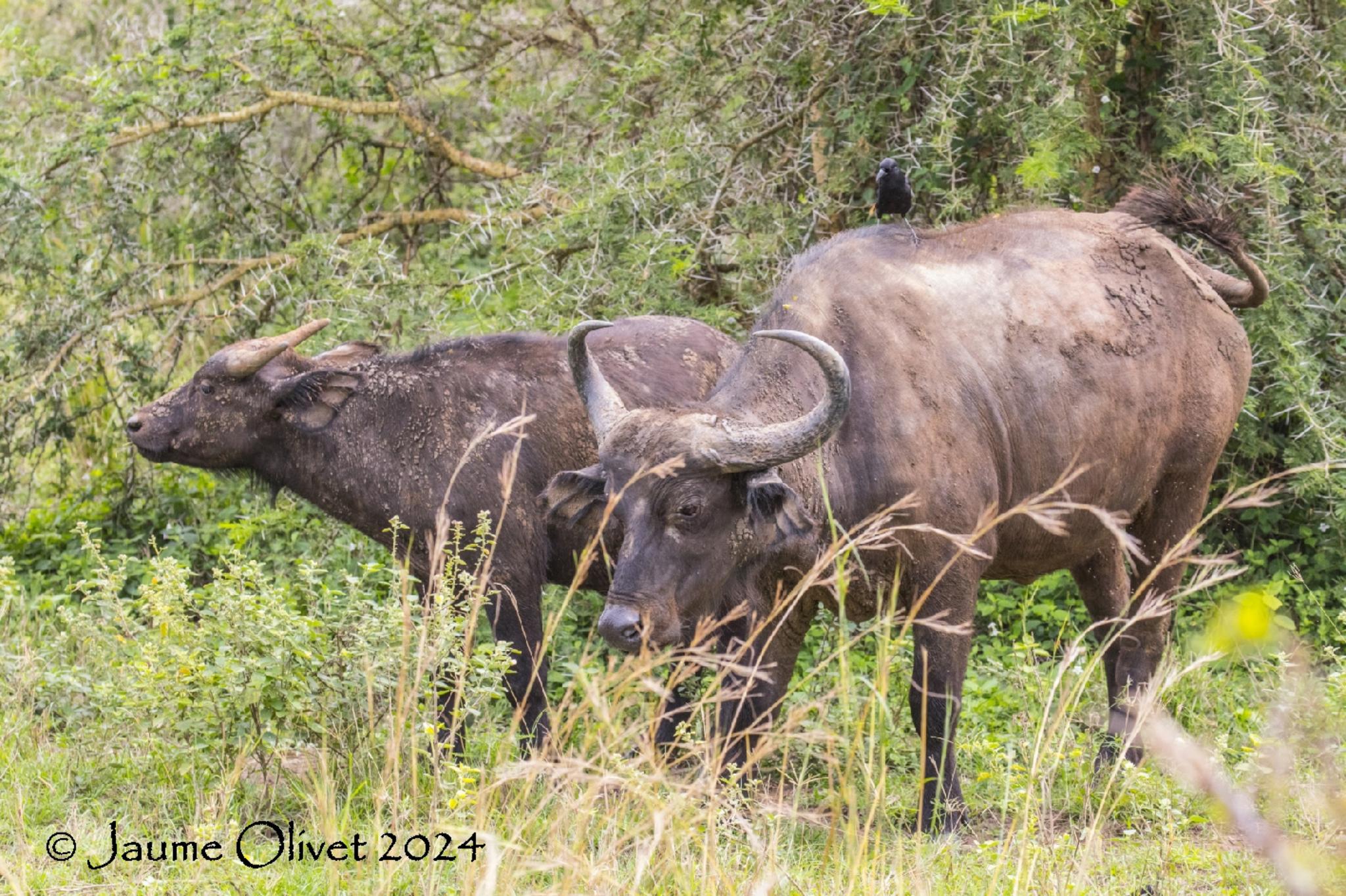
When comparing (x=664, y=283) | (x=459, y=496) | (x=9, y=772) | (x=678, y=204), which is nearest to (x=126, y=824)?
(x=9, y=772)

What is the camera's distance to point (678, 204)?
8203 mm

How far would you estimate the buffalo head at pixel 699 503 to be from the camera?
488cm

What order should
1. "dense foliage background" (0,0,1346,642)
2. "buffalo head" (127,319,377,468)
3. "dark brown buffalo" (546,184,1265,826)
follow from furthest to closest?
"dense foliage background" (0,0,1346,642), "buffalo head" (127,319,377,468), "dark brown buffalo" (546,184,1265,826)

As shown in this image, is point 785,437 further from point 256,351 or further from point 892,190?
point 256,351

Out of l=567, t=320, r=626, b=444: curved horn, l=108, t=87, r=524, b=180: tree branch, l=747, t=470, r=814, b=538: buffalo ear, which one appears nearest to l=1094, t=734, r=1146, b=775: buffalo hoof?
l=747, t=470, r=814, b=538: buffalo ear

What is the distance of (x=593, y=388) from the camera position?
5.46m

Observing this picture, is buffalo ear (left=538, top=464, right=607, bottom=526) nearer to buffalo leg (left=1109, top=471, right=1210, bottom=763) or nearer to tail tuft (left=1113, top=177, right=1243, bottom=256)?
buffalo leg (left=1109, top=471, right=1210, bottom=763)

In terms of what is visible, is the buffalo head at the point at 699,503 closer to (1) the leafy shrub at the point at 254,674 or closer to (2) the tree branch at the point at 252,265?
(1) the leafy shrub at the point at 254,674

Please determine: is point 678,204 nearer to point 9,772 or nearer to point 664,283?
point 664,283

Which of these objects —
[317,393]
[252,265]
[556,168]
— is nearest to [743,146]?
[556,168]

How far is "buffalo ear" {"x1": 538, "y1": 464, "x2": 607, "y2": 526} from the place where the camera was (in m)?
5.27

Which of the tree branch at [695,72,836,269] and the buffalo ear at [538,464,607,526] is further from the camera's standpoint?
the tree branch at [695,72,836,269]

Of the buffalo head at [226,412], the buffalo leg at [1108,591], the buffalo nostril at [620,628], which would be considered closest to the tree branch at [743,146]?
the buffalo head at [226,412]

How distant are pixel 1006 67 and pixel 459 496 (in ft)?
10.9
